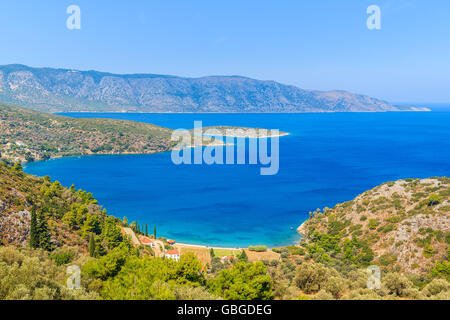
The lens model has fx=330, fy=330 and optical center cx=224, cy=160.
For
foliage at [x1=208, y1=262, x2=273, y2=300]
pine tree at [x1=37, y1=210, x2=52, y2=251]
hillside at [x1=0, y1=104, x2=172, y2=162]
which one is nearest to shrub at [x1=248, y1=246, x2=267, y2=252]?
foliage at [x1=208, y1=262, x2=273, y2=300]

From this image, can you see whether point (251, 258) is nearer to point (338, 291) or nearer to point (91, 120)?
point (338, 291)

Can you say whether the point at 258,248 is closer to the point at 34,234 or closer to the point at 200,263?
the point at 200,263

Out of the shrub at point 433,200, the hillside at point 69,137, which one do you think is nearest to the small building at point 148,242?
the shrub at point 433,200

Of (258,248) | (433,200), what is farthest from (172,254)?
(433,200)

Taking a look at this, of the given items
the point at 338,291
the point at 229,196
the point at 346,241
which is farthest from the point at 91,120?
the point at 338,291

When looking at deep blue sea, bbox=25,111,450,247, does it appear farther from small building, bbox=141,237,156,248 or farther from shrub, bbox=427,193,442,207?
shrub, bbox=427,193,442,207

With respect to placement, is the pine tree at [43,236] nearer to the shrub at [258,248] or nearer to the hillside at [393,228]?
the shrub at [258,248]
